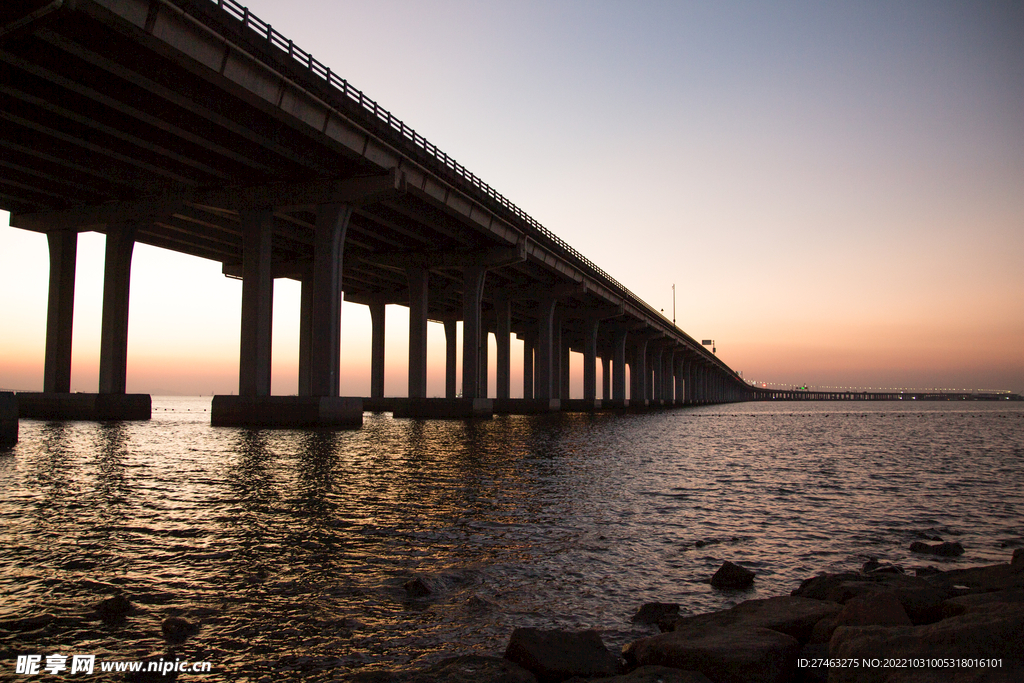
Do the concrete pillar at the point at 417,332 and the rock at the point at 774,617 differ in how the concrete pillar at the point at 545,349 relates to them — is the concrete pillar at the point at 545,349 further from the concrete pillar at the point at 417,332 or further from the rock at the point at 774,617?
the rock at the point at 774,617

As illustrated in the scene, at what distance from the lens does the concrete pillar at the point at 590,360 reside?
85.9 meters

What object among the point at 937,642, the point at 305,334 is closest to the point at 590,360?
the point at 305,334

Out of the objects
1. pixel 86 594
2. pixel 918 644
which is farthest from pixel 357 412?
pixel 918 644

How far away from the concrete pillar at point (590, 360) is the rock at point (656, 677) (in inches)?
3147

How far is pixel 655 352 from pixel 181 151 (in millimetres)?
116208

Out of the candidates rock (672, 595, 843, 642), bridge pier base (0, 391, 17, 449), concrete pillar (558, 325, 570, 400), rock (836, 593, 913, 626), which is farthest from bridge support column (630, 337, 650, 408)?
rock (836, 593, 913, 626)

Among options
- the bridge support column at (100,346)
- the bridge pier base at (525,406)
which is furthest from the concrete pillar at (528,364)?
the bridge support column at (100,346)

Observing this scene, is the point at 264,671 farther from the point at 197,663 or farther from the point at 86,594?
the point at 86,594

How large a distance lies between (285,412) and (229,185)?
1323cm

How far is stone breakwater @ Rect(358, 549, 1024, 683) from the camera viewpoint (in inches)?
194

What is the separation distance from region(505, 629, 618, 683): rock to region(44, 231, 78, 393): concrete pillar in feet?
159

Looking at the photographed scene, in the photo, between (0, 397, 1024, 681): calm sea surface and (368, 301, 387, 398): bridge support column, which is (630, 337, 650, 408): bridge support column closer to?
(368, 301, 387, 398): bridge support column

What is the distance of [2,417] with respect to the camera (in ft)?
77.6

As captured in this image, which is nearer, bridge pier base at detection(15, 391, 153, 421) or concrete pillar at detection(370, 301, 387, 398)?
bridge pier base at detection(15, 391, 153, 421)
